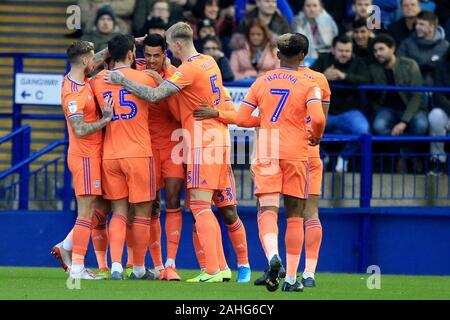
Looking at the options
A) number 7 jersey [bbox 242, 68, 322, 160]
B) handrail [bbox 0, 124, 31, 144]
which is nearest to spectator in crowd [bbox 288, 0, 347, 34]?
handrail [bbox 0, 124, 31, 144]

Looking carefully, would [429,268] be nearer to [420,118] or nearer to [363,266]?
[363,266]

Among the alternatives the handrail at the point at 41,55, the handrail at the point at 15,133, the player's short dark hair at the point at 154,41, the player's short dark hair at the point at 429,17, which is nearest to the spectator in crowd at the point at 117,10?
the handrail at the point at 41,55

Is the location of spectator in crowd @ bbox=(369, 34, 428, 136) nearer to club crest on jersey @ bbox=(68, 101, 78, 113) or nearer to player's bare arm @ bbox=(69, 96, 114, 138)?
player's bare arm @ bbox=(69, 96, 114, 138)

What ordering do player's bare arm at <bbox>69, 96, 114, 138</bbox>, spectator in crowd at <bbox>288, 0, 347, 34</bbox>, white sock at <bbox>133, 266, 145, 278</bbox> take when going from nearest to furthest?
1. player's bare arm at <bbox>69, 96, 114, 138</bbox>
2. white sock at <bbox>133, 266, 145, 278</bbox>
3. spectator in crowd at <bbox>288, 0, 347, 34</bbox>

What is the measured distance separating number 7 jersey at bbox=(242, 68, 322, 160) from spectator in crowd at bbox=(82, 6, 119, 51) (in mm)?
6033

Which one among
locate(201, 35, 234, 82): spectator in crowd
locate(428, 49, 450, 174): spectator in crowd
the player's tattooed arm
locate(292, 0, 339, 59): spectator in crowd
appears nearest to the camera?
the player's tattooed arm

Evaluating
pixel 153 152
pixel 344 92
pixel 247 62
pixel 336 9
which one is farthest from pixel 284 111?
pixel 336 9

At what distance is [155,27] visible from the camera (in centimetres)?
1844

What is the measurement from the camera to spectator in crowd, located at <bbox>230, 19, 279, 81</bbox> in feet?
63.3

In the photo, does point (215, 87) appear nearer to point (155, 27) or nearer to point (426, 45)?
point (155, 27)

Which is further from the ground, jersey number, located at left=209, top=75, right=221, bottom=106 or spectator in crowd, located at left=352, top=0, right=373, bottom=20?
spectator in crowd, located at left=352, top=0, right=373, bottom=20

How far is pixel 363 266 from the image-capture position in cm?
1811
